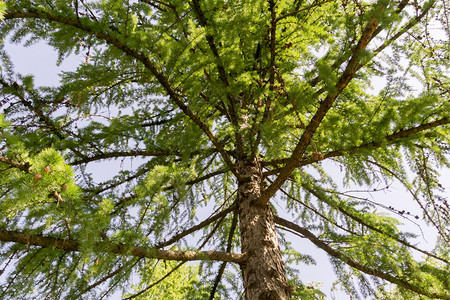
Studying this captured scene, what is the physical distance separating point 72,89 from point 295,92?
227cm

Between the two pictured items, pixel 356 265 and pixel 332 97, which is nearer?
pixel 332 97

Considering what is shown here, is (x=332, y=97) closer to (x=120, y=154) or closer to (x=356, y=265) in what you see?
(x=356, y=265)

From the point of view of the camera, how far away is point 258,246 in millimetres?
3066

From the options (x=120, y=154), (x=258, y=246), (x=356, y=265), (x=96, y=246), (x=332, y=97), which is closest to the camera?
(x=96, y=246)

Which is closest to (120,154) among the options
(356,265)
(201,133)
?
(201,133)

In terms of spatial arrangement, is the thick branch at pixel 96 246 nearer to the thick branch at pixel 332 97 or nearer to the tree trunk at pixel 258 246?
the tree trunk at pixel 258 246

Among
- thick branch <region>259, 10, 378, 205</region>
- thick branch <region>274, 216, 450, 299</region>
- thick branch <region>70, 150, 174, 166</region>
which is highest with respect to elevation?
thick branch <region>70, 150, 174, 166</region>

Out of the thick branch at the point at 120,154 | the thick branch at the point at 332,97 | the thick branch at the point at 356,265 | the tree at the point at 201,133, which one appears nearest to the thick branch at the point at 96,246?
the tree at the point at 201,133

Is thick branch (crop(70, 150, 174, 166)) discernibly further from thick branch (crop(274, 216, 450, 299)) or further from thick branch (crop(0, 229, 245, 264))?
thick branch (crop(274, 216, 450, 299))

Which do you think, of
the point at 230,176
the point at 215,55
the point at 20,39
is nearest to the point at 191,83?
the point at 215,55

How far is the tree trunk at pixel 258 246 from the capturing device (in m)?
2.74

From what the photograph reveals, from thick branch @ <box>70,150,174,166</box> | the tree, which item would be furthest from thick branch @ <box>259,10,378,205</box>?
thick branch @ <box>70,150,174,166</box>

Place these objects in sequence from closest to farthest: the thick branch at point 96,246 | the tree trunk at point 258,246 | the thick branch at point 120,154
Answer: the thick branch at point 96,246, the tree trunk at point 258,246, the thick branch at point 120,154

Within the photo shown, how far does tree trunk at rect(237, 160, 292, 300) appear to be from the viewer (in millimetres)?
2736
